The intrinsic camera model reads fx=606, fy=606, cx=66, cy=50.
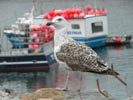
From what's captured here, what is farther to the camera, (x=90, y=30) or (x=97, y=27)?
(x=97, y=27)

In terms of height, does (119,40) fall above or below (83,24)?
below

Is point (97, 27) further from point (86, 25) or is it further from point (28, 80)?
point (28, 80)

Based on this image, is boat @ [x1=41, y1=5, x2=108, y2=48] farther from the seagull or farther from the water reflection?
the seagull

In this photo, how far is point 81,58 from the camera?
24.7ft

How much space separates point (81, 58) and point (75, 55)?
0.14 meters

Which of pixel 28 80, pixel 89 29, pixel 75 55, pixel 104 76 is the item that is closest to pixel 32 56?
pixel 28 80

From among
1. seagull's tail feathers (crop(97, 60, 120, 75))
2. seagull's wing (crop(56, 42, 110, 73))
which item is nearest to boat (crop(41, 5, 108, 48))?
seagull's wing (crop(56, 42, 110, 73))

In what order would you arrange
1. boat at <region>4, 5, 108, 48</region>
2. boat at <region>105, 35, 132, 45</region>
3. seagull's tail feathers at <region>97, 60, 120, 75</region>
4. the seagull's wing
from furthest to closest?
boat at <region>105, 35, 132, 45</region> < boat at <region>4, 5, 108, 48</region> < the seagull's wing < seagull's tail feathers at <region>97, 60, 120, 75</region>

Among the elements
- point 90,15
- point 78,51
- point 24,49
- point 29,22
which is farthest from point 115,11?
point 78,51

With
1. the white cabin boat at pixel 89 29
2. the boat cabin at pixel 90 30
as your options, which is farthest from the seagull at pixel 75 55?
the boat cabin at pixel 90 30

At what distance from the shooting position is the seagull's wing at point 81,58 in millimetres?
7336

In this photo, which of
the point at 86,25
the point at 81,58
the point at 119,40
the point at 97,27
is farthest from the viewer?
the point at 97,27

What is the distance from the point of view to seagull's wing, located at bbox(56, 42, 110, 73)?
24.1 ft

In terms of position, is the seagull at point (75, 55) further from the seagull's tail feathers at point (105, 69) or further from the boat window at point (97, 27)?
the boat window at point (97, 27)
